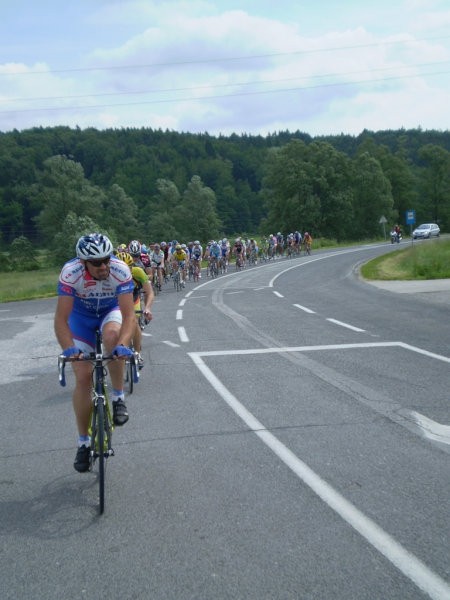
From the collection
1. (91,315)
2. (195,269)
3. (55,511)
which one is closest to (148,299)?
(91,315)

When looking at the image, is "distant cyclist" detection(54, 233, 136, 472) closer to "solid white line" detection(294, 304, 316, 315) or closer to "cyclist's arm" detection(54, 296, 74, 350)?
"cyclist's arm" detection(54, 296, 74, 350)

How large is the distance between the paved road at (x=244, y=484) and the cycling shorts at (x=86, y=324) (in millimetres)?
1031

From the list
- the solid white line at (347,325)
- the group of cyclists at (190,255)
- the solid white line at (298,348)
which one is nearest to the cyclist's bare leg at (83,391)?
the group of cyclists at (190,255)

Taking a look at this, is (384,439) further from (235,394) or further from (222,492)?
(235,394)

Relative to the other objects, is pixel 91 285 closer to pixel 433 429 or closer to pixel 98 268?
pixel 98 268

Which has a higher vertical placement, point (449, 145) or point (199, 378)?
point (449, 145)

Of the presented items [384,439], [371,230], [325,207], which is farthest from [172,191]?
[384,439]

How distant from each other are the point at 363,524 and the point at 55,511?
199cm

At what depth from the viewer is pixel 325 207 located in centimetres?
9212

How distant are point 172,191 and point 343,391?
98.5 meters

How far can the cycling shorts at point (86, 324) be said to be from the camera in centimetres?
504

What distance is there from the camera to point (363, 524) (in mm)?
3867

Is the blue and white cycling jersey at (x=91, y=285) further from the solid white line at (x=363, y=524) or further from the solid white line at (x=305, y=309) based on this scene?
the solid white line at (x=305, y=309)

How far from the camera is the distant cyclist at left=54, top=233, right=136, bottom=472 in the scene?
4.66 meters
